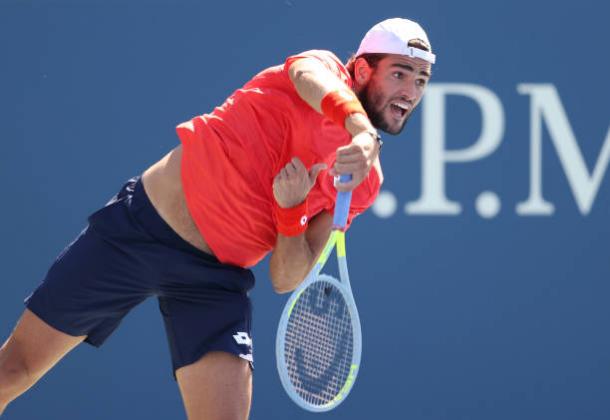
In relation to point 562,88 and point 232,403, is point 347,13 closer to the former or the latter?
point 562,88

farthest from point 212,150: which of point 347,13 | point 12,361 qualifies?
point 347,13

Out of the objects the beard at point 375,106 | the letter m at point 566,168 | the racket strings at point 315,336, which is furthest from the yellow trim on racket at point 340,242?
the letter m at point 566,168

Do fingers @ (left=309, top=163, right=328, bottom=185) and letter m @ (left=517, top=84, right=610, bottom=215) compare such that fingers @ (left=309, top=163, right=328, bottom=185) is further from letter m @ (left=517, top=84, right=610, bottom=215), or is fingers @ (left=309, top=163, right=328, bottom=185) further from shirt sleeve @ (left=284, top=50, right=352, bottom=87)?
letter m @ (left=517, top=84, right=610, bottom=215)

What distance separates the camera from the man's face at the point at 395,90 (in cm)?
375

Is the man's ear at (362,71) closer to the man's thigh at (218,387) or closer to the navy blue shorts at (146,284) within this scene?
the navy blue shorts at (146,284)

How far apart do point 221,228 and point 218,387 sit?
45 centimetres

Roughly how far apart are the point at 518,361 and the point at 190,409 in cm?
200

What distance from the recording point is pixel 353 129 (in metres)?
3.26

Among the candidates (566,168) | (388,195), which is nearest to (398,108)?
(388,195)

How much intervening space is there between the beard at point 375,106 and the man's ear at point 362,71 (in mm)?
22

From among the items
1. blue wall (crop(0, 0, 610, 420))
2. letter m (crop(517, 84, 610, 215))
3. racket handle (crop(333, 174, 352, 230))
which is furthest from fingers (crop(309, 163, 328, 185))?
letter m (crop(517, 84, 610, 215))

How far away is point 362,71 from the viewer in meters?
3.85

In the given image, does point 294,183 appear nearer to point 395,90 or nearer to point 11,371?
point 395,90

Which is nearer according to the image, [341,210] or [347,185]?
[347,185]
